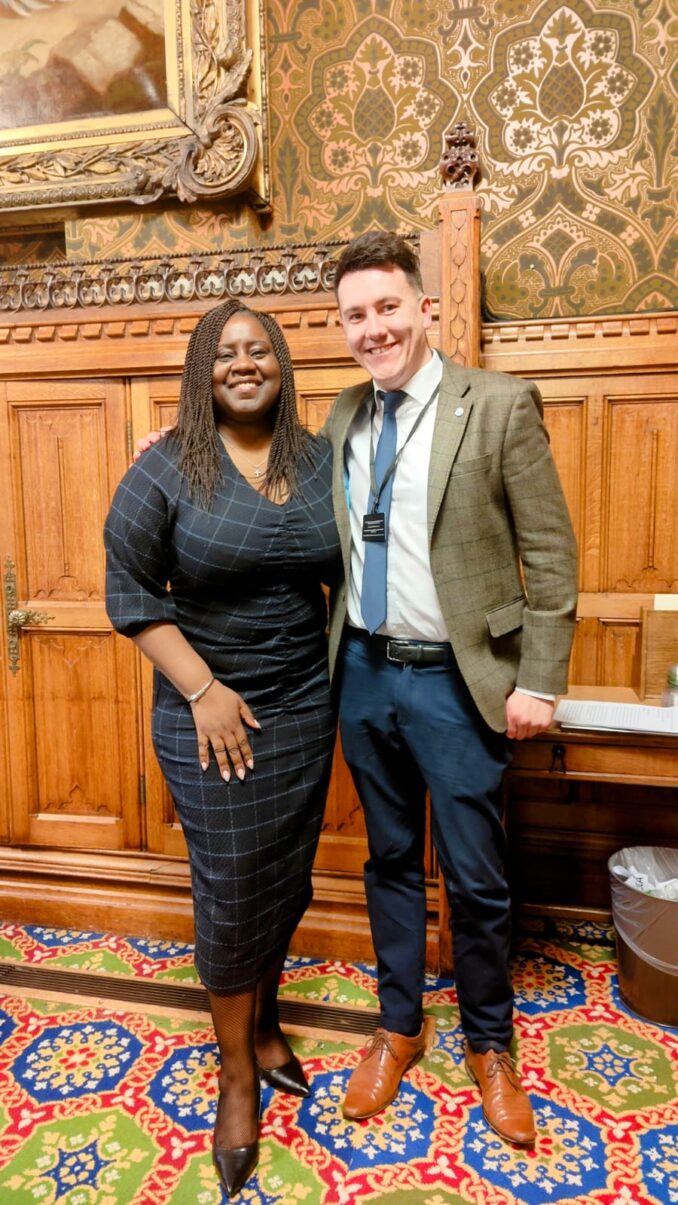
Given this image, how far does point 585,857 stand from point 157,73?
121 inches

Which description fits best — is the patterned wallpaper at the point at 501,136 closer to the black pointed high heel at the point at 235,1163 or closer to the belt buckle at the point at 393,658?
the belt buckle at the point at 393,658

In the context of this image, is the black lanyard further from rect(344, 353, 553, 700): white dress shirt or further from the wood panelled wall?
the wood panelled wall

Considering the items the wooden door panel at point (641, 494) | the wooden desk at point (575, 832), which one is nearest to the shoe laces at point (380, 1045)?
the wooden desk at point (575, 832)

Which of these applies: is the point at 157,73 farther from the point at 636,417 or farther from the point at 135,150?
the point at 636,417

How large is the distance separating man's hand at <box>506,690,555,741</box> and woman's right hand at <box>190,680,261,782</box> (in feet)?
1.91

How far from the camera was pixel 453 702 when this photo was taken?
5.69 ft

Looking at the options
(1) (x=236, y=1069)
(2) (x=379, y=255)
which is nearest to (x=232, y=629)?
(2) (x=379, y=255)

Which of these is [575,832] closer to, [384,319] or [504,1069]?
[504,1069]

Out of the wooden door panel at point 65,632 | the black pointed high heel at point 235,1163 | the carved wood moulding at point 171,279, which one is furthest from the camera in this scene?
the wooden door panel at point 65,632

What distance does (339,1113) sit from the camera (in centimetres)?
183

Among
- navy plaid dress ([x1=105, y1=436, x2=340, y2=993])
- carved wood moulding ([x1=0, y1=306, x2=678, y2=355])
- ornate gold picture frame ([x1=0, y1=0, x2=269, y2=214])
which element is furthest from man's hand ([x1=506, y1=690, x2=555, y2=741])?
ornate gold picture frame ([x1=0, y1=0, x2=269, y2=214])

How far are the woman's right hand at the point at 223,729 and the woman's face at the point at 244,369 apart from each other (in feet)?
2.02

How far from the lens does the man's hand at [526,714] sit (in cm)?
170

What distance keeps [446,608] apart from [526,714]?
11.7 inches
